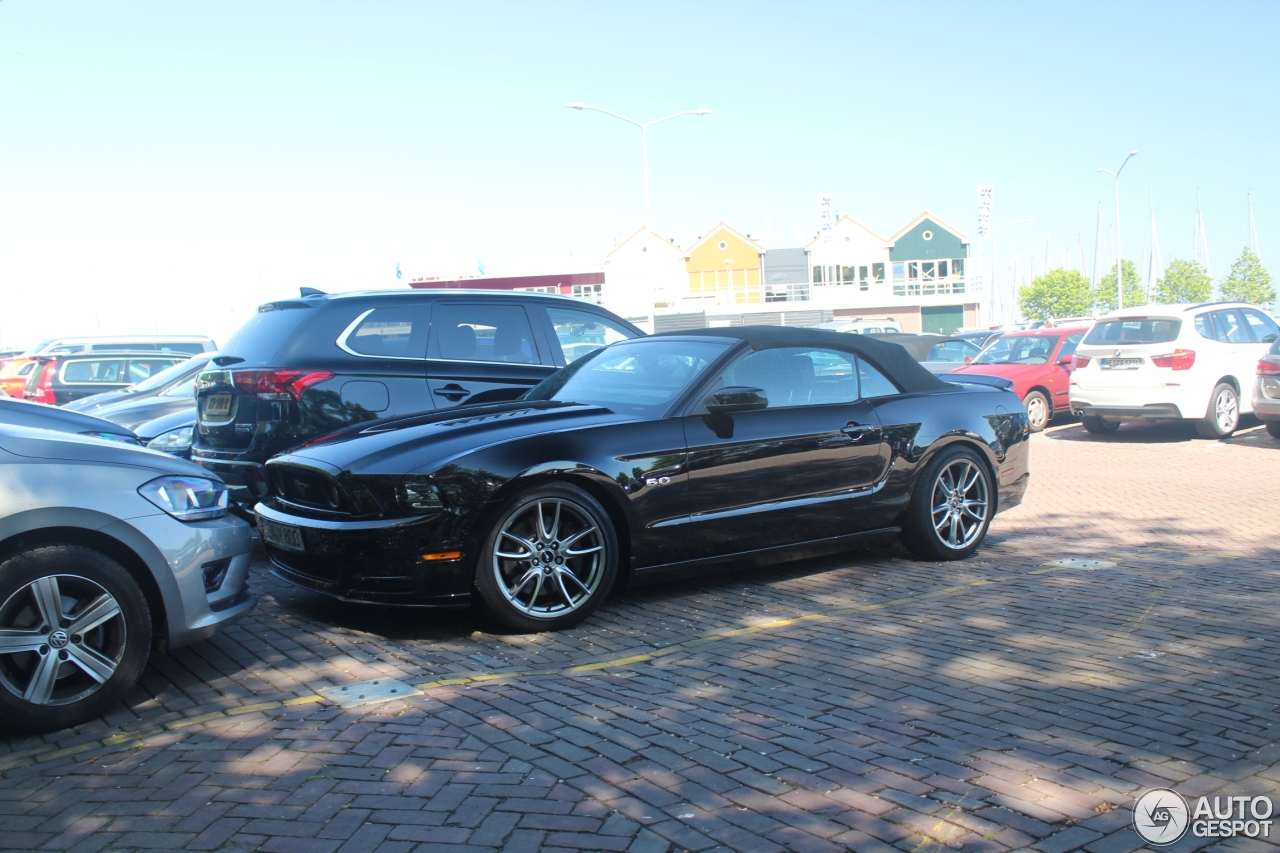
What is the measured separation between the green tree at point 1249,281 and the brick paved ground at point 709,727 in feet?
320

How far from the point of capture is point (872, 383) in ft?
22.8

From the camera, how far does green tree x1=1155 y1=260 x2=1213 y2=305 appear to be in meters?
93.0

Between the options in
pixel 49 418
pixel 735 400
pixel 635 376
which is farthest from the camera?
pixel 49 418

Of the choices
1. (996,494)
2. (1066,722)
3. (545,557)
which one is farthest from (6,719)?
(996,494)

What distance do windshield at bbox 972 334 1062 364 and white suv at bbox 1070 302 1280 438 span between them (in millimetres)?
2236

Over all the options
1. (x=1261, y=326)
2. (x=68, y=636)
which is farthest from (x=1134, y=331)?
(x=68, y=636)

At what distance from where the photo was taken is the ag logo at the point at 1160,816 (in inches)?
123

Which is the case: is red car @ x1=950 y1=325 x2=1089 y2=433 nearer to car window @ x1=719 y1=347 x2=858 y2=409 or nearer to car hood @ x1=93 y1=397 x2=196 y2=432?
car window @ x1=719 y1=347 x2=858 y2=409

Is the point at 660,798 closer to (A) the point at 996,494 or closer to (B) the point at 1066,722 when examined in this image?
(B) the point at 1066,722

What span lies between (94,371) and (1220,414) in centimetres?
1627

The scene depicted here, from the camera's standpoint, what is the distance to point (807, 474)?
20.7 feet

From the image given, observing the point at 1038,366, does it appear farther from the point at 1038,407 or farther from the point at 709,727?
the point at 709,727

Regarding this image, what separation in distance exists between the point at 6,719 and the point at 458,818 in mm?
1920

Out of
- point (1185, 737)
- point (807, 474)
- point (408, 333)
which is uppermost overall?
point (408, 333)
